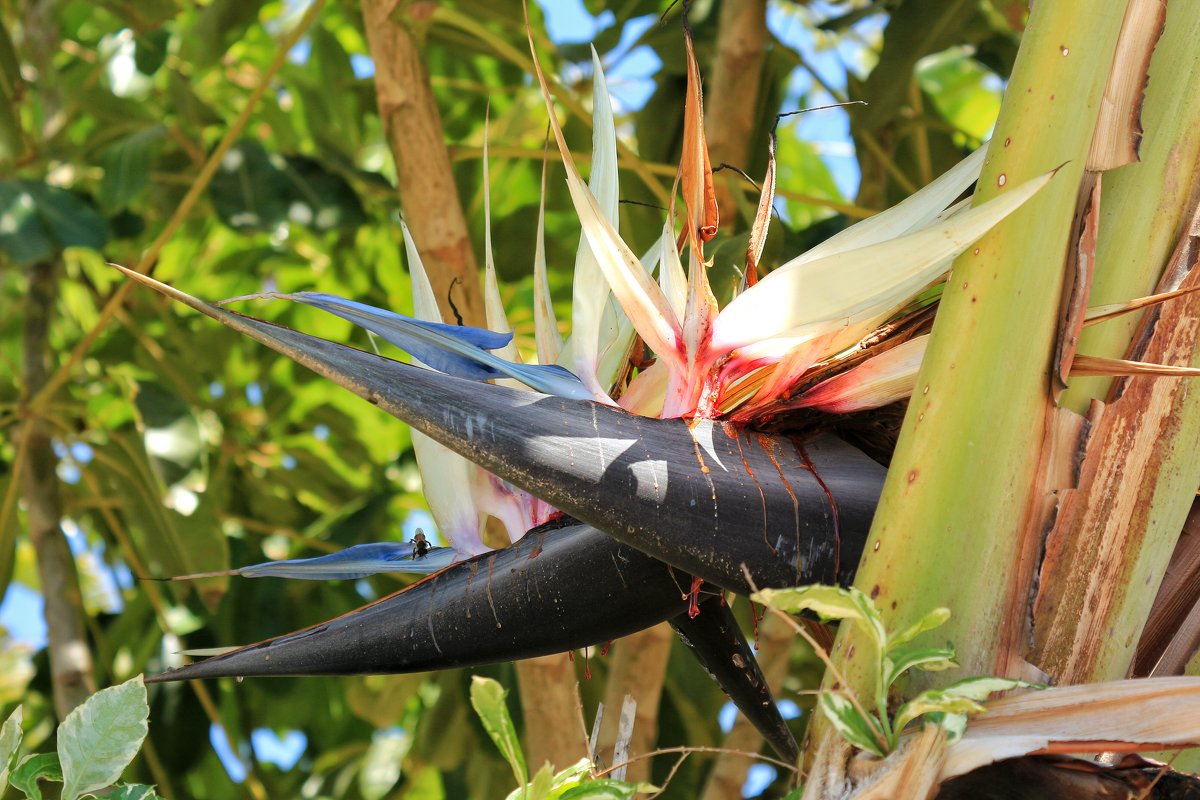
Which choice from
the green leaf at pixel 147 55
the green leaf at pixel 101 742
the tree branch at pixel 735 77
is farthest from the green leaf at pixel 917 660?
the green leaf at pixel 147 55

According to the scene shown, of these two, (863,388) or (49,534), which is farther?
(49,534)

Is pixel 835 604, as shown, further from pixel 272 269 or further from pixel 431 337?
pixel 272 269

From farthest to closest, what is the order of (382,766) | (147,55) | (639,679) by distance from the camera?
(382,766) → (147,55) → (639,679)

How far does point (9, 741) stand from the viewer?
17.6 inches

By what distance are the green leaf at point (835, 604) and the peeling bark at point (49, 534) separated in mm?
941

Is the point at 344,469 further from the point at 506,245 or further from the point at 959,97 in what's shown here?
the point at 959,97

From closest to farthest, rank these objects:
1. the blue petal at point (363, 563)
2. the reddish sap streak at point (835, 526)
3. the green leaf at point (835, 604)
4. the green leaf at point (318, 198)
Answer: the green leaf at point (835, 604) → the reddish sap streak at point (835, 526) → the blue petal at point (363, 563) → the green leaf at point (318, 198)

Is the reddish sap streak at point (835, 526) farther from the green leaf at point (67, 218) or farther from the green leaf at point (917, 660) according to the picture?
the green leaf at point (67, 218)

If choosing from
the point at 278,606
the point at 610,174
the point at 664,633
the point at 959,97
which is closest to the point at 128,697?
the point at 610,174

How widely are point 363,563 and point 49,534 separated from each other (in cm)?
79

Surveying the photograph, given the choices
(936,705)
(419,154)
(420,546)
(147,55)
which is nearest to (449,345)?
(420,546)

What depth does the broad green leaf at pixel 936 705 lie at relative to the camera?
37cm

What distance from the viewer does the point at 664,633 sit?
1177 millimetres

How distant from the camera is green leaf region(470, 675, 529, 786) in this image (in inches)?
15.8
